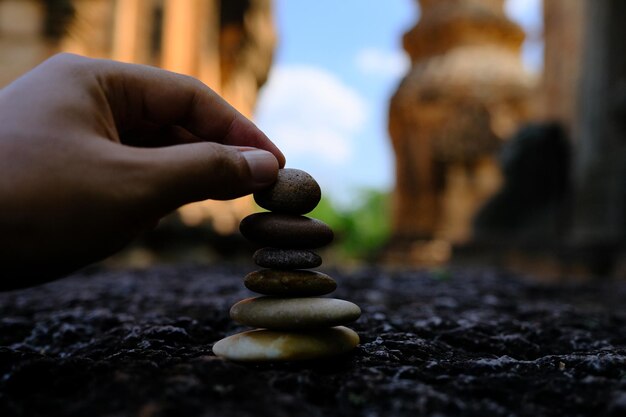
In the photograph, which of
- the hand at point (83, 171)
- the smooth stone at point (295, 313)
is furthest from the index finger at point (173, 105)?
the smooth stone at point (295, 313)

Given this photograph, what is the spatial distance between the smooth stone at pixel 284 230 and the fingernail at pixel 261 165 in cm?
11

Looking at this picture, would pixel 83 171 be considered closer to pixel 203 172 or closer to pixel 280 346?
pixel 203 172

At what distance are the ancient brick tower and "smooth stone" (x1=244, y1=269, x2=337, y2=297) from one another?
1261 cm

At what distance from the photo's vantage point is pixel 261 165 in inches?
50.6

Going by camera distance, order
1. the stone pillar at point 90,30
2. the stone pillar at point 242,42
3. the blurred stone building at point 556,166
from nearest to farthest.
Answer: the stone pillar at point 90,30 < the blurred stone building at point 556,166 < the stone pillar at point 242,42

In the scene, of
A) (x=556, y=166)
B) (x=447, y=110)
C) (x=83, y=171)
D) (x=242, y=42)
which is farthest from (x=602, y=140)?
(x=447, y=110)

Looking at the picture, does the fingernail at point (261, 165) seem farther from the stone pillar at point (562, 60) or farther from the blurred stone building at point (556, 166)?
the stone pillar at point (562, 60)

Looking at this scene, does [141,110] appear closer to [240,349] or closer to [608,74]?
[240,349]

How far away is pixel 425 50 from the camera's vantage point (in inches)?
691

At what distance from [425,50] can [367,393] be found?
58.7 feet

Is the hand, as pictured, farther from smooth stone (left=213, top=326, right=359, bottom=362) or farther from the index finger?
smooth stone (left=213, top=326, right=359, bottom=362)

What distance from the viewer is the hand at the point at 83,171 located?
102cm

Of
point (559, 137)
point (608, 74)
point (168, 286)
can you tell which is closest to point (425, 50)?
point (559, 137)

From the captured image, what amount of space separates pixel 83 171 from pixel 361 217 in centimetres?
3703
